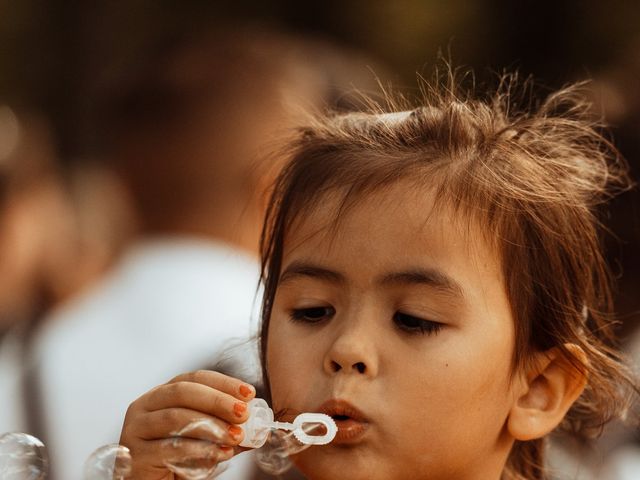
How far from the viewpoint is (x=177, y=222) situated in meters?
4.16

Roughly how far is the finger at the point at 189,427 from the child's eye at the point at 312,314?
0.91 ft

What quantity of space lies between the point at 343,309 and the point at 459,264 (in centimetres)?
23

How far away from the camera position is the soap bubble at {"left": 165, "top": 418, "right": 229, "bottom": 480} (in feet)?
7.30

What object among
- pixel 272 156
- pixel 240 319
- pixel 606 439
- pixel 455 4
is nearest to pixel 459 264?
pixel 272 156

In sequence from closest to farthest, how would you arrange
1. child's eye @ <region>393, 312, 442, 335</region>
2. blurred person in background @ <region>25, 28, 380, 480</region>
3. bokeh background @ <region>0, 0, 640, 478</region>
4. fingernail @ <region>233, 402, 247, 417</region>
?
fingernail @ <region>233, 402, 247, 417</region> < child's eye @ <region>393, 312, 442, 335</region> < blurred person in background @ <region>25, 28, 380, 480</region> < bokeh background @ <region>0, 0, 640, 478</region>

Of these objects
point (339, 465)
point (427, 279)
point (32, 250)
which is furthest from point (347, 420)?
point (32, 250)

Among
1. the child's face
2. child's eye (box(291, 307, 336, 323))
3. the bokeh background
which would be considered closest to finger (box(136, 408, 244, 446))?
the child's face

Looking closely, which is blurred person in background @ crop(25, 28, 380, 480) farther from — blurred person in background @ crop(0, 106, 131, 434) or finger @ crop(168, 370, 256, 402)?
finger @ crop(168, 370, 256, 402)

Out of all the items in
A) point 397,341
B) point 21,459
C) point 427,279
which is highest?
point 427,279

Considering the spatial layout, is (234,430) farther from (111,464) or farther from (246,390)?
(111,464)

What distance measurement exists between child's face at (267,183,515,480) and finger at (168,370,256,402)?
0.43ft

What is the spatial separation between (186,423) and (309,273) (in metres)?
0.38

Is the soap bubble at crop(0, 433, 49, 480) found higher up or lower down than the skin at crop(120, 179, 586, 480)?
lower down

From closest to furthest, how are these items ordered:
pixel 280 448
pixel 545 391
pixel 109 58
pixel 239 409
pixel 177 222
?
pixel 239 409 < pixel 280 448 < pixel 545 391 < pixel 177 222 < pixel 109 58
